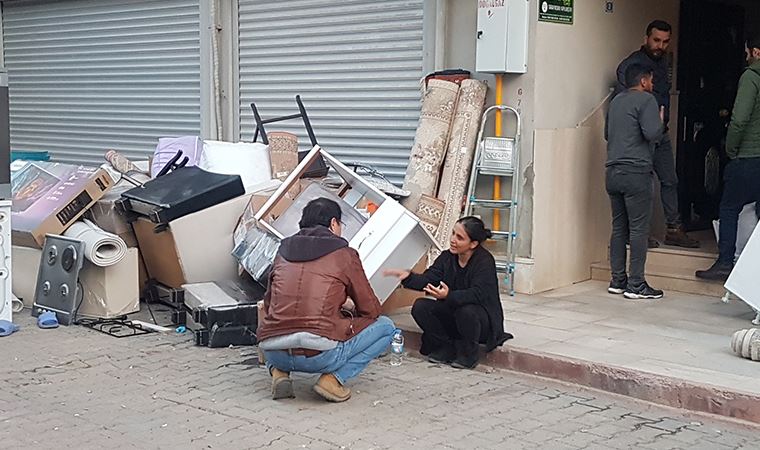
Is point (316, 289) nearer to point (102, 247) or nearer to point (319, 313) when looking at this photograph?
point (319, 313)

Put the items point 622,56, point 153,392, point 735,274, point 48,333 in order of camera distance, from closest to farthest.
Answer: point 153,392 → point 735,274 → point 48,333 → point 622,56

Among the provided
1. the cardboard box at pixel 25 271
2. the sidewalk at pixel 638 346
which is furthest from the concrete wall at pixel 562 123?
the cardboard box at pixel 25 271

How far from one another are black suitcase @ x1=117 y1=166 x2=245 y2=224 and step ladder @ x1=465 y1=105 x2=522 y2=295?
7.01ft

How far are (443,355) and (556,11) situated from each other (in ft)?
11.6

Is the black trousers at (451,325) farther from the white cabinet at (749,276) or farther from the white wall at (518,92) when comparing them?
the white wall at (518,92)

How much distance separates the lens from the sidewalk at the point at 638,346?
20.7 feet

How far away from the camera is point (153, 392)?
6719 millimetres

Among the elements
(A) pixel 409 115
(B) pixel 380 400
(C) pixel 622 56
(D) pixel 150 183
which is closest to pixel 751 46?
(C) pixel 622 56

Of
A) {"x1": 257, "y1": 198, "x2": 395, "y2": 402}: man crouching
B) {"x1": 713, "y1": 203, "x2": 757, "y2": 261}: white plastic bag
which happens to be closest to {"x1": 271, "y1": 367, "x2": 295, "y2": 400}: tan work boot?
{"x1": 257, "y1": 198, "x2": 395, "y2": 402}: man crouching

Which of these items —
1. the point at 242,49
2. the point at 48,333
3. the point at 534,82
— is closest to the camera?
the point at 48,333

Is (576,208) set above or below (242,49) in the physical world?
below

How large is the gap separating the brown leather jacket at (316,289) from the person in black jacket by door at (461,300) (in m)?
0.85

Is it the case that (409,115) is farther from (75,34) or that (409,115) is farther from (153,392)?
(75,34)

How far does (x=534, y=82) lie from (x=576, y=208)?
52.7 inches
